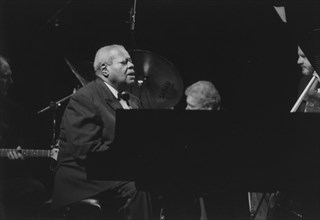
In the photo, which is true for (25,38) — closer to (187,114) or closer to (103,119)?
(103,119)

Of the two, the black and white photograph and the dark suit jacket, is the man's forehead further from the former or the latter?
the dark suit jacket

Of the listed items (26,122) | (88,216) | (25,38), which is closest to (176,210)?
(88,216)

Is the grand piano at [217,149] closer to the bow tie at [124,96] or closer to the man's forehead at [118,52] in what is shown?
the bow tie at [124,96]

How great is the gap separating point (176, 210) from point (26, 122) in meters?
2.38

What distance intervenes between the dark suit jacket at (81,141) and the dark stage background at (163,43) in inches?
61.9

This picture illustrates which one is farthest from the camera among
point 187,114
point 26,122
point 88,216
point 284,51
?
point 284,51

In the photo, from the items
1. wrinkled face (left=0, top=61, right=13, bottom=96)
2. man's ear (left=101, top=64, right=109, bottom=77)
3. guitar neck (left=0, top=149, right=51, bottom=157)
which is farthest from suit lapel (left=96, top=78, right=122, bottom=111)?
guitar neck (left=0, top=149, right=51, bottom=157)

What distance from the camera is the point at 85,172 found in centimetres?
350

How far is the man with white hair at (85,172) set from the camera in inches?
134

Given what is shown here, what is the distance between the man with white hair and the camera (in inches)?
134

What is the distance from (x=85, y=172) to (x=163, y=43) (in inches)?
91.1

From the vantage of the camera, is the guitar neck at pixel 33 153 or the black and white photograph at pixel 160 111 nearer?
the black and white photograph at pixel 160 111

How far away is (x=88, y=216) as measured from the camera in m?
3.42

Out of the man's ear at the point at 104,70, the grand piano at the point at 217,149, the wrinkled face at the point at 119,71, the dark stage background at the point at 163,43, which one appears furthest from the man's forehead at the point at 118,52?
the dark stage background at the point at 163,43
